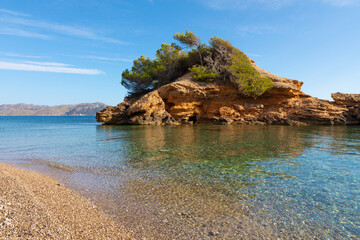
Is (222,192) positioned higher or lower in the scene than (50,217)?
lower

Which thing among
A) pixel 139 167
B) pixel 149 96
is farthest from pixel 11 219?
pixel 149 96

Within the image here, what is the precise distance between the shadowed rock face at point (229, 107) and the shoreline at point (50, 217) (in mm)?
22856

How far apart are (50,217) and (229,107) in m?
28.2

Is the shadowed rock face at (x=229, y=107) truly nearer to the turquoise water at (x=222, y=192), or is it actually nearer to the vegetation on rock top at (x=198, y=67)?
the vegetation on rock top at (x=198, y=67)

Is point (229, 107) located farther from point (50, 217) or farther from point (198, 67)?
point (50, 217)

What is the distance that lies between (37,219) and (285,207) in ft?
13.1

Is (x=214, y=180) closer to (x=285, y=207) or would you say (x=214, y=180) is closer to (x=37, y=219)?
(x=285, y=207)

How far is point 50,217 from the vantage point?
2.90 metres

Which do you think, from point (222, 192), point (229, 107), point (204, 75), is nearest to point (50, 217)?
point (222, 192)

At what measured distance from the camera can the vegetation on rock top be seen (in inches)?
1078

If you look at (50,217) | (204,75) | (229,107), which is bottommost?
(50,217)

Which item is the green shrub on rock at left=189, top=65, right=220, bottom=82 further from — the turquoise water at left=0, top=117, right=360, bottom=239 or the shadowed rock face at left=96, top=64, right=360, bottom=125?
the turquoise water at left=0, top=117, right=360, bottom=239

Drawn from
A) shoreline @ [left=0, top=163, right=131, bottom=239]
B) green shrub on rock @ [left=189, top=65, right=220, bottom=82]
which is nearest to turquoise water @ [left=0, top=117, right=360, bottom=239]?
shoreline @ [left=0, top=163, right=131, bottom=239]

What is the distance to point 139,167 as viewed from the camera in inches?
257
